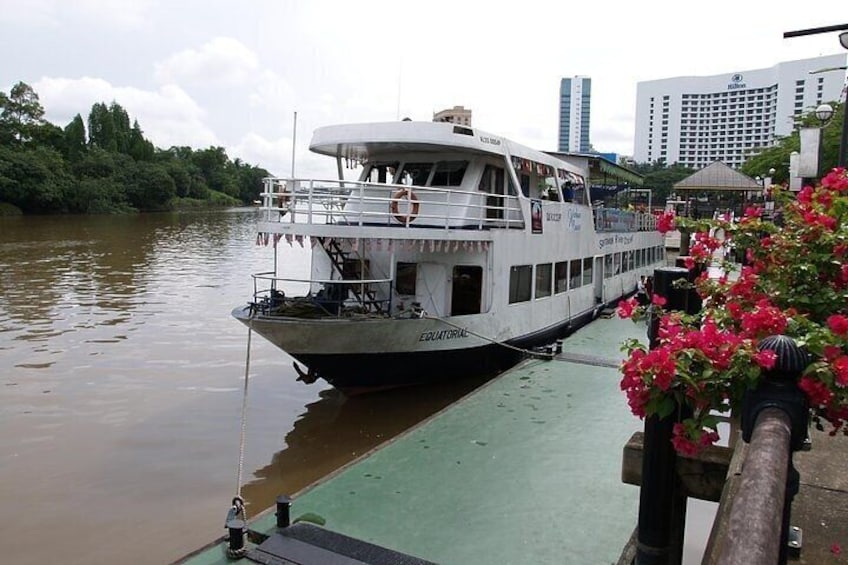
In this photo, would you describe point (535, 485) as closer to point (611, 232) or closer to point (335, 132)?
point (335, 132)

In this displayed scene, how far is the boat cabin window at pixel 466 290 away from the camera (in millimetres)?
10938

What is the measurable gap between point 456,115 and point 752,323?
1265cm

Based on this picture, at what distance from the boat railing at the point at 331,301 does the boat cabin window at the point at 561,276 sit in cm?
430

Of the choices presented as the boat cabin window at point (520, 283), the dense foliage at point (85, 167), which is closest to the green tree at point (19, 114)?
the dense foliage at point (85, 167)

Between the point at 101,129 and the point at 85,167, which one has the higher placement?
the point at 101,129

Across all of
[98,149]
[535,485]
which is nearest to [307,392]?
[535,485]

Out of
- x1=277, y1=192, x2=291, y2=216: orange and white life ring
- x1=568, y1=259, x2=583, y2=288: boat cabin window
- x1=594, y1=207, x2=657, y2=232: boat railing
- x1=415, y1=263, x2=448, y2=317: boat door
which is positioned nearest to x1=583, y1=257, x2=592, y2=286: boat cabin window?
x1=568, y1=259, x2=583, y2=288: boat cabin window

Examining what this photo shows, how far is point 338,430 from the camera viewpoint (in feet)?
34.4

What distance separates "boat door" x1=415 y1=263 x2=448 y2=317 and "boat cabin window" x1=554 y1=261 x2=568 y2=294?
3787mm

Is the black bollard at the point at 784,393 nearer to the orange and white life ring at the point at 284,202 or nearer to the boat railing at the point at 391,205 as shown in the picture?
the boat railing at the point at 391,205

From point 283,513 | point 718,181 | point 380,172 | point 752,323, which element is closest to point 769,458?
point 752,323

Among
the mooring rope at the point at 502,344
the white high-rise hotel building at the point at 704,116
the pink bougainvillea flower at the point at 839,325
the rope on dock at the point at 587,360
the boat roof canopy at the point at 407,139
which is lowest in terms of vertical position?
the rope on dock at the point at 587,360

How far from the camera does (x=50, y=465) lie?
8.94 m

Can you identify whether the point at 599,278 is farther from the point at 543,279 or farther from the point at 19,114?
the point at 19,114
